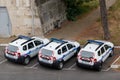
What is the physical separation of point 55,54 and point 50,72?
1.31m

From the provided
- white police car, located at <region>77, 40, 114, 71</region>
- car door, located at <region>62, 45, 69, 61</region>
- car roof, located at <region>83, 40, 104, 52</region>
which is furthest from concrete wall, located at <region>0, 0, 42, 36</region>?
white police car, located at <region>77, 40, 114, 71</region>

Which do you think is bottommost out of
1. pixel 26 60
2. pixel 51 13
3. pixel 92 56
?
pixel 26 60

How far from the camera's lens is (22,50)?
31.5 meters

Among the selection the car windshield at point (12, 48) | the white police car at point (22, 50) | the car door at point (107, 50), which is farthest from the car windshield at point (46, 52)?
the car door at point (107, 50)

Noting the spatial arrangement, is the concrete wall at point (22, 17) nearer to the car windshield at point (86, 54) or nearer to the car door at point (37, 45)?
the car door at point (37, 45)

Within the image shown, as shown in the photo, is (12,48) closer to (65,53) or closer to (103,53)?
(65,53)

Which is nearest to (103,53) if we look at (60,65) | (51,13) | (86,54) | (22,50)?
(86,54)

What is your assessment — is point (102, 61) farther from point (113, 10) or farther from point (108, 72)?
point (113, 10)

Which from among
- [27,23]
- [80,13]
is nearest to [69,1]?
[80,13]

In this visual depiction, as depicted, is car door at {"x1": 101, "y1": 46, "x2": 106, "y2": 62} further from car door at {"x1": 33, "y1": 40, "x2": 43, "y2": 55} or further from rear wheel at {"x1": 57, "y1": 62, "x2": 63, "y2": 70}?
car door at {"x1": 33, "y1": 40, "x2": 43, "y2": 55}

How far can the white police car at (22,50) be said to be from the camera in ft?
103

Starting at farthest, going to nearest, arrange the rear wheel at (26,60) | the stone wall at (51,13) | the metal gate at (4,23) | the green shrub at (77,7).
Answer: the green shrub at (77,7), the stone wall at (51,13), the metal gate at (4,23), the rear wheel at (26,60)

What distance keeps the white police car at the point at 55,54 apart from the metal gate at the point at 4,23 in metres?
7.89

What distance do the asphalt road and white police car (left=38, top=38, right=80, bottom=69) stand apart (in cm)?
58
